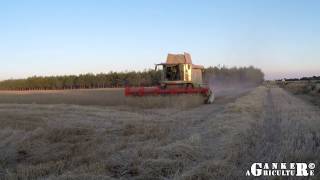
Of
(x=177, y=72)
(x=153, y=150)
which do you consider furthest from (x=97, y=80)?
(x=153, y=150)

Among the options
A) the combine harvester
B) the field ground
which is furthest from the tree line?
the field ground

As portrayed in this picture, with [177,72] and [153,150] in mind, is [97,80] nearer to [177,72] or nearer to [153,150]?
[177,72]

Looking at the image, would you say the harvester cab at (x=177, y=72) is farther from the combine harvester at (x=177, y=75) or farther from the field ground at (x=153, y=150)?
the field ground at (x=153, y=150)

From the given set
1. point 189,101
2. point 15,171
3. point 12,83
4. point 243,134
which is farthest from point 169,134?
point 12,83

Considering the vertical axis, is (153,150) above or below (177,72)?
below

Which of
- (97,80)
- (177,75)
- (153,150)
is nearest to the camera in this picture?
(153,150)

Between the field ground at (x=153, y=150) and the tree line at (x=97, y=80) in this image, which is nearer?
the field ground at (x=153, y=150)

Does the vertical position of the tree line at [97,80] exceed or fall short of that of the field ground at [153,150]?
it exceeds it

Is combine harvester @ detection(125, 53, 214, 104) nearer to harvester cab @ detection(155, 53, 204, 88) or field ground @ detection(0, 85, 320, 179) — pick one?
harvester cab @ detection(155, 53, 204, 88)

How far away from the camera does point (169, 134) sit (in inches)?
547

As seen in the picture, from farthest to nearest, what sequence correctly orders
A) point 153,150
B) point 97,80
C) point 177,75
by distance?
point 97,80, point 177,75, point 153,150

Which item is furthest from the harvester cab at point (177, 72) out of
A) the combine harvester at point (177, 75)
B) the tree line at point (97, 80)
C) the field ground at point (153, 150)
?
the tree line at point (97, 80)

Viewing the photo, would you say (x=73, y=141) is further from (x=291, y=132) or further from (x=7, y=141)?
(x=291, y=132)

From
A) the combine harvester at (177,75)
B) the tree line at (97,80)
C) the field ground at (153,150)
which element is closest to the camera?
the field ground at (153,150)
